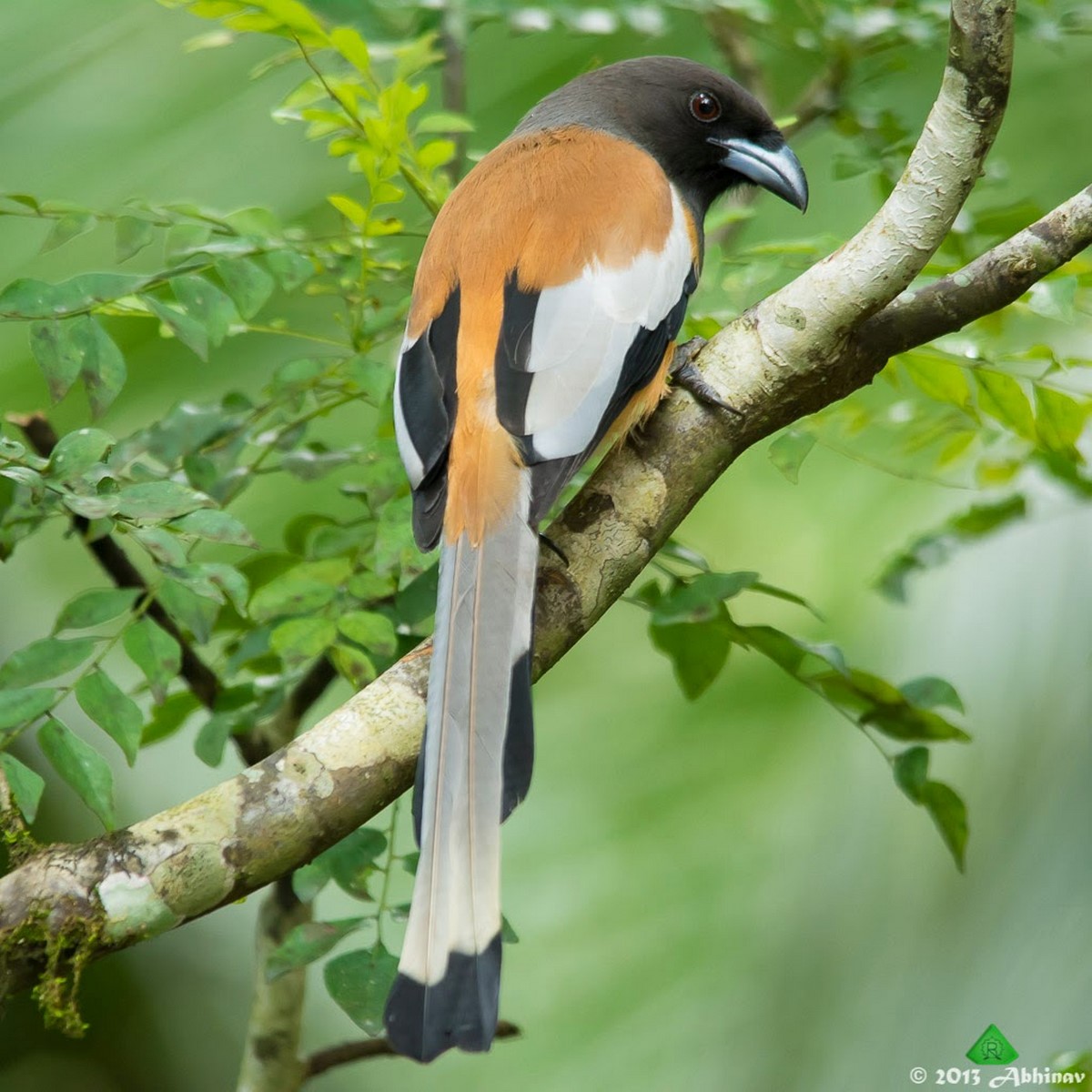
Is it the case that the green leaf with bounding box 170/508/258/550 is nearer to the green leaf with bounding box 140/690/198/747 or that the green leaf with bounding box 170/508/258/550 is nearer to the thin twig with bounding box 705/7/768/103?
the green leaf with bounding box 140/690/198/747

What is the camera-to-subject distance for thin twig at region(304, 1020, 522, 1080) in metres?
1.83

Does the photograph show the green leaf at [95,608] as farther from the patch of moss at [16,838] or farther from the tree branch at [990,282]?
the tree branch at [990,282]

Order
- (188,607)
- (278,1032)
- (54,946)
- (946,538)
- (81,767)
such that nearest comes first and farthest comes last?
1. (54,946)
2. (81,767)
3. (188,607)
4. (278,1032)
5. (946,538)

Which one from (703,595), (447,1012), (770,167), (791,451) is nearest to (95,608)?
(447,1012)

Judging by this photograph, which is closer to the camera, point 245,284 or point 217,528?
point 217,528

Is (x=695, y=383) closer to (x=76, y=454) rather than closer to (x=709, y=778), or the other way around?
(x=76, y=454)

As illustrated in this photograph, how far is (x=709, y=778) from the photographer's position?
8.00ft

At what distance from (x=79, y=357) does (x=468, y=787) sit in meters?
0.68

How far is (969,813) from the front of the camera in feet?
6.91

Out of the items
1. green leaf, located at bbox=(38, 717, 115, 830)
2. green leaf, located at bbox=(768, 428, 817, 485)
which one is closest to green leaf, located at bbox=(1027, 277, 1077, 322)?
green leaf, located at bbox=(768, 428, 817, 485)

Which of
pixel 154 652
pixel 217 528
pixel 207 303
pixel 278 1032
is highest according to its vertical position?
pixel 207 303

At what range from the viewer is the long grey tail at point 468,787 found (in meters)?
1.36

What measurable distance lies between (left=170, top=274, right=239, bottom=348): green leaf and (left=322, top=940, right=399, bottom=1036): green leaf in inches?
29.7

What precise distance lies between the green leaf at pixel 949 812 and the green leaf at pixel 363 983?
75cm
